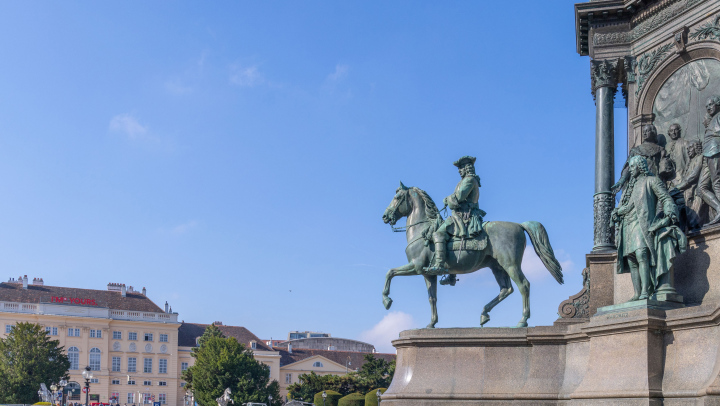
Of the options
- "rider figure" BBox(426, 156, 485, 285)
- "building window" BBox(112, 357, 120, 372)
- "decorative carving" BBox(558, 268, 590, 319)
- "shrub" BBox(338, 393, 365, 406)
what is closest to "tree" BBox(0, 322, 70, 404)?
"shrub" BBox(338, 393, 365, 406)

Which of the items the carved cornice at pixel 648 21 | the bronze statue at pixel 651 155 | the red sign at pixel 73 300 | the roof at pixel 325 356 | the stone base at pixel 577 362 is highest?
the carved cornice at pixel 648 21

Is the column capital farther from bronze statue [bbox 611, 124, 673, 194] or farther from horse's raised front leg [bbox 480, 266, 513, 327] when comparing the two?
horse's raised front leg [bbox 480, 266, 513, 327]

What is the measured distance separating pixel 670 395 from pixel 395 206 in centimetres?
699

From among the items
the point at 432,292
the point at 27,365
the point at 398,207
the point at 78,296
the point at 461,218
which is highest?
the point at 78,296

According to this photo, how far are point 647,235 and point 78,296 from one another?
4260 inches

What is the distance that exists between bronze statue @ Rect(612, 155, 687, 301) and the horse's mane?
3.82 m

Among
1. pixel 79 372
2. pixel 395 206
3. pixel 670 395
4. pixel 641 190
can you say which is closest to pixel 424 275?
pixel 395 206

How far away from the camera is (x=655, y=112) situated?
16.8m

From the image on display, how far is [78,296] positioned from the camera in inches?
4429

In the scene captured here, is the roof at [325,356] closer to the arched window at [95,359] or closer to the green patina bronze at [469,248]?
the arched window at [95,359]

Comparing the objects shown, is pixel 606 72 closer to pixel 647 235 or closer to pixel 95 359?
pixel 647 235

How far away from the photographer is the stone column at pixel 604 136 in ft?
55.8

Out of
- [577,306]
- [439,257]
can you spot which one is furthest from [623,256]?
[439,257]

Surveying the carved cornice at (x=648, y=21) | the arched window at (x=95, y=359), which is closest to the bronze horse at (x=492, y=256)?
the carved cornice at (x=648, y=21)
